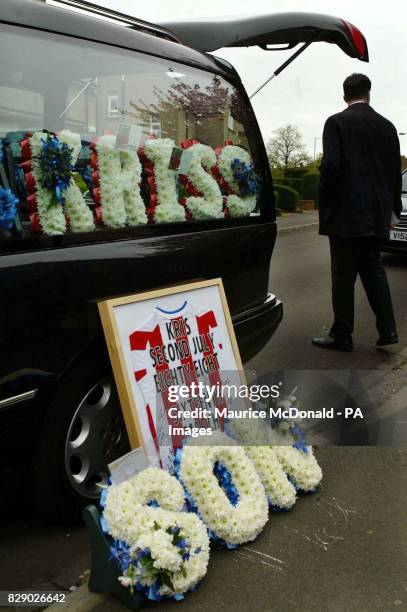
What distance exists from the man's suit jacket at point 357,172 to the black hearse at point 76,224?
1820 millimetres

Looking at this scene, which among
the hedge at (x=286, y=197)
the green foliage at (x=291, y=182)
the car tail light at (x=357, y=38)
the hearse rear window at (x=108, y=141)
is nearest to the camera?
the hearse rear window at (x=108, y=141)

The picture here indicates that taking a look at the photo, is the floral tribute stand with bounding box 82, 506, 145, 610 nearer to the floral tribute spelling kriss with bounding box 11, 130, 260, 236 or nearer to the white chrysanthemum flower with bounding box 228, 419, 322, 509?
the white chrysanthemum flower with bounding box 228, 419, 322, 509

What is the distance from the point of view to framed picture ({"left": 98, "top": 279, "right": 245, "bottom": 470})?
2.86m

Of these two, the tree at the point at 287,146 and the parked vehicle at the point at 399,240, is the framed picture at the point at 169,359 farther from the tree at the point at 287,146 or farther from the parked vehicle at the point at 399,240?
the tree at the point at 287,146

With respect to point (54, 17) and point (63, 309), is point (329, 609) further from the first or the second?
point (54, 17)

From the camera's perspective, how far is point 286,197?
2906 cm

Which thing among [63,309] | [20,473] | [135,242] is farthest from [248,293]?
[20,473]

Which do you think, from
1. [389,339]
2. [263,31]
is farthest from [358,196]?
[263,31]

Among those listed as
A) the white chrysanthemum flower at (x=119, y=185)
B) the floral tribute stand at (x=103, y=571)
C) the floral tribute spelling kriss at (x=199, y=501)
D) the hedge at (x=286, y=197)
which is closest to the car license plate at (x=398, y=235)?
the floral tribute spelling kriss at (x=199, y=501)

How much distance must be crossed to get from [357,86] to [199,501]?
13.1 feet

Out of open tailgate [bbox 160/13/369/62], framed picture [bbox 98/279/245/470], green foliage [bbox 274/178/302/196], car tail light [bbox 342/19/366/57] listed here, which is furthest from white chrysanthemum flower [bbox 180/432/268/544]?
green foliage [bbox 274/178/302/196]

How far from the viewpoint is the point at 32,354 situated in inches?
103

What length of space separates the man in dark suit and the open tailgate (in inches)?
20.2

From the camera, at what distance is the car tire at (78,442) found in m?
2.76
